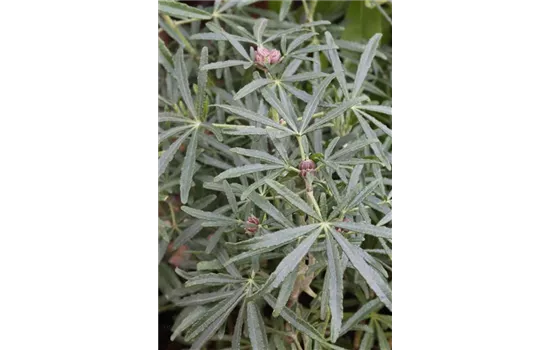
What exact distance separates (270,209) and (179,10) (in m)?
0.29

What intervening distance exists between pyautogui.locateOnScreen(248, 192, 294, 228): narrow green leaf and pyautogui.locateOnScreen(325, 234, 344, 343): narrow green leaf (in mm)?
61

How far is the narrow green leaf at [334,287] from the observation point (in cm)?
48

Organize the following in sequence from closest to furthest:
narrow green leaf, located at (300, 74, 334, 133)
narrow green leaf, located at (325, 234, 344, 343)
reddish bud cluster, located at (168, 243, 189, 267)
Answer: narrow green leaf, located at (325, 234, 344, 343) < narrow green leaf, located at (300, 74, 334, 133) < reddish bud cluster, located at (168, 243, 189, 267)

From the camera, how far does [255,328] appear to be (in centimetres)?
57

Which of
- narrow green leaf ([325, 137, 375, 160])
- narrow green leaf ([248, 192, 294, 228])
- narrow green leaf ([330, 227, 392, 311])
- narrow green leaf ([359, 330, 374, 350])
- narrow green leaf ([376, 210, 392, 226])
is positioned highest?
narrow green leaf ([325, 137, 375, 160])

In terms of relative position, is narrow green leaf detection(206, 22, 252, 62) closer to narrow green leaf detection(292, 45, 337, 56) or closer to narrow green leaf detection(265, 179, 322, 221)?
narrow green leaf detection(292, 45, 337, 56)

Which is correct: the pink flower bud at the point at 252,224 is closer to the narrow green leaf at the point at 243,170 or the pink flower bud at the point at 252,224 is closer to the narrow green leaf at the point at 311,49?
the narrow green leaf at the point at 243,170

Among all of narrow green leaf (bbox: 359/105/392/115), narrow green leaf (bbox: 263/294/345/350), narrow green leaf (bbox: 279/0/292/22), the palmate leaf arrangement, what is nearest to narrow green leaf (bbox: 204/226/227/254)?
the palmate leaf arrangement

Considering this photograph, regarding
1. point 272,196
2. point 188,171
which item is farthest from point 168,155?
point 272,196

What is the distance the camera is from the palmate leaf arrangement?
536 millimetres

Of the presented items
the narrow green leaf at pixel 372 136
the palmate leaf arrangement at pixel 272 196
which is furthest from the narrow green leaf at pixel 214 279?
the narrow green leaf at pixel 372 136
